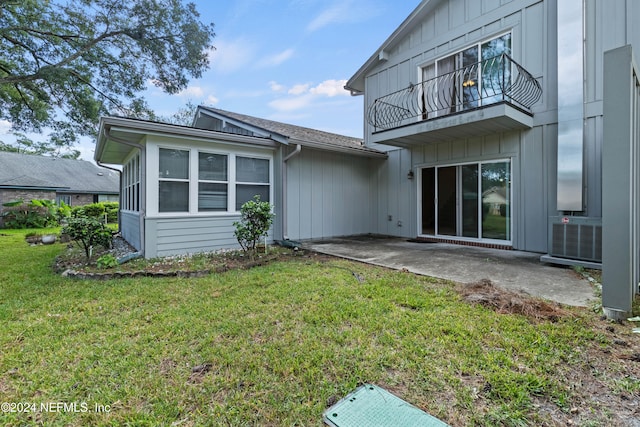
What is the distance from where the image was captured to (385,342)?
8.76 feet

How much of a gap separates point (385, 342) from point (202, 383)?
1555 millimetres

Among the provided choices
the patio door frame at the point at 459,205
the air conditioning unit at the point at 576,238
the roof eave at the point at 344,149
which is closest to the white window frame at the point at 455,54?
the patio door frame at the point at 459,205

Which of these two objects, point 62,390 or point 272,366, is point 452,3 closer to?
point 272,366

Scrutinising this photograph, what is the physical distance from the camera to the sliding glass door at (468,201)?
24.0 ft

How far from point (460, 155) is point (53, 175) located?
26.6 meters

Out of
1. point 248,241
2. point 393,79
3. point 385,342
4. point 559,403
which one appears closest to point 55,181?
point 248,241

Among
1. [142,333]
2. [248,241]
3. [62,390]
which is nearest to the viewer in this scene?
[62,390]

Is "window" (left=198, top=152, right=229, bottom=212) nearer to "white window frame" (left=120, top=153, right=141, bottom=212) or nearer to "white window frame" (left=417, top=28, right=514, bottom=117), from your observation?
"white window frame" (left=120, top=153, right=141, bottom=212)

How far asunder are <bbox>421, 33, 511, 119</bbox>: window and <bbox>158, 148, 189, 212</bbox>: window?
625cm

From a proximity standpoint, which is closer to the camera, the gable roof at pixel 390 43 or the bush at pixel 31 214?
the gable roof at pixel 390 43

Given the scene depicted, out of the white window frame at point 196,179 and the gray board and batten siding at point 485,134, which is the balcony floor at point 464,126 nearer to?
the gray board and batten siding at point 485,134

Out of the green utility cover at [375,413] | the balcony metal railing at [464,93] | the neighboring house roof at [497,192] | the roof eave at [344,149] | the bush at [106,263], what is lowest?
the green utility cover at [375,413]

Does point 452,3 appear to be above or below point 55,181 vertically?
above

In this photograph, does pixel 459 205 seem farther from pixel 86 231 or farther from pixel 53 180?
pixel 53 180
